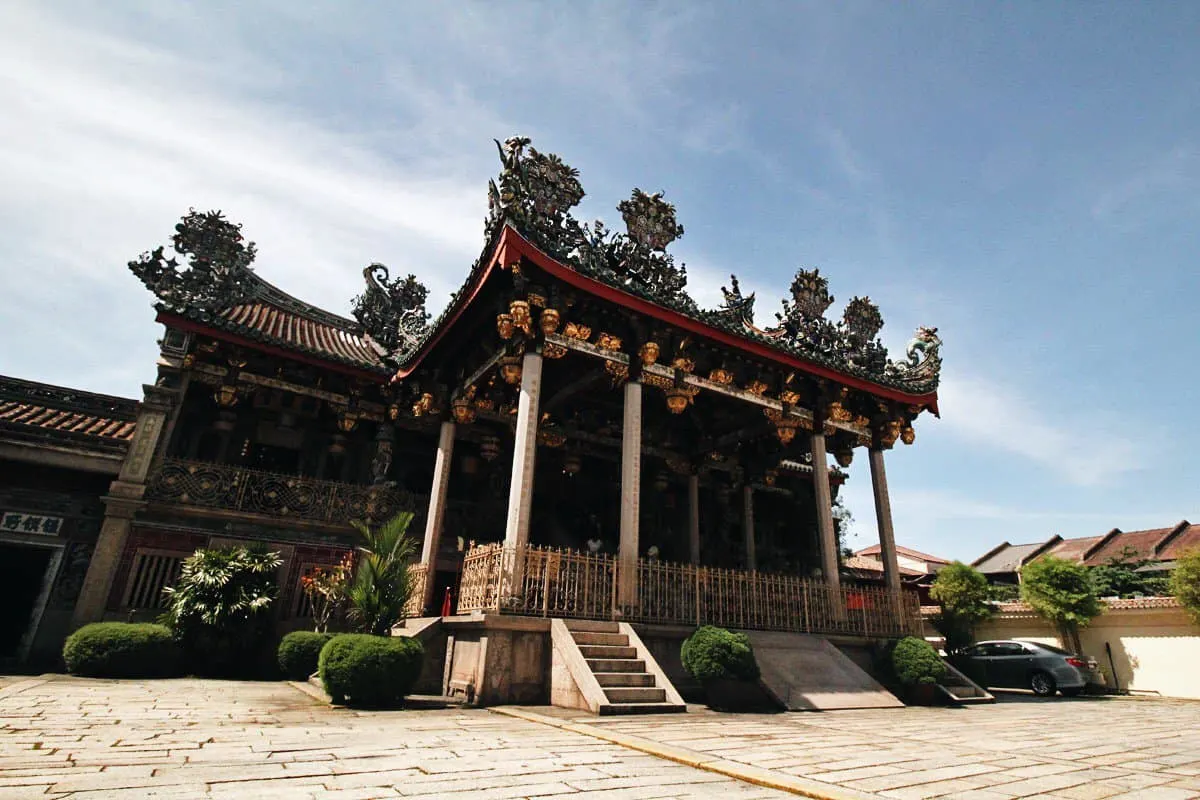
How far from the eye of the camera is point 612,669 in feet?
27.6

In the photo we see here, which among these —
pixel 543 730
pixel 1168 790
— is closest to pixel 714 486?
pixel 543 730

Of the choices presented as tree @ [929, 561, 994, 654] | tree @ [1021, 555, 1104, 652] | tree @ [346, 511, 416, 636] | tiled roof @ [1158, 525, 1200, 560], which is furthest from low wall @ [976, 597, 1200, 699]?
tree @ [346, 511, 416, 636]

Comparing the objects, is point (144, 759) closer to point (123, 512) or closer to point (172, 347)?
point (123, 512)

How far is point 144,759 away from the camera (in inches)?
166

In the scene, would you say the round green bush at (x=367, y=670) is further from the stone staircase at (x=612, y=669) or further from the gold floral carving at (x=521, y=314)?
the gold floral carving at (x=521, y=314)

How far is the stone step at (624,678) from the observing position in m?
8.02

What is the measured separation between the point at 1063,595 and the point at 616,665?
68.5 feet

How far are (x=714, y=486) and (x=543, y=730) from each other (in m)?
13.6

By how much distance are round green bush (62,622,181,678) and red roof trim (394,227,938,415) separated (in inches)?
272

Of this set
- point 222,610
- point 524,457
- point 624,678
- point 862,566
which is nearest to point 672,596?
point 624,678

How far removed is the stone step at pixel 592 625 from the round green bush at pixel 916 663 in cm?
558

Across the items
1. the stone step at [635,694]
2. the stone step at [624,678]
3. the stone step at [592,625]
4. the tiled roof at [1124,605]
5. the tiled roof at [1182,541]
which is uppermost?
the tiled roof at [1182,541]

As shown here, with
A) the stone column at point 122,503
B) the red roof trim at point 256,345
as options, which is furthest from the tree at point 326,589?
the red roof trim at point 256,345

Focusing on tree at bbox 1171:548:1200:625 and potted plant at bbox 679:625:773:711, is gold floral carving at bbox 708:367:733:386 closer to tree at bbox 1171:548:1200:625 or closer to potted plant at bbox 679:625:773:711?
potted plant at bbox 679:625:773:711
